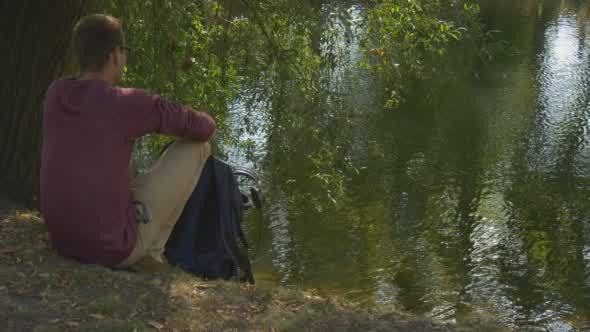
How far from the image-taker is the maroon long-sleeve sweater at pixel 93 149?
12.1ft

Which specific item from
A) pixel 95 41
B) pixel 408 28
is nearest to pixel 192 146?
pixel 95 41

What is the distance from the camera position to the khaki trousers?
158 inches

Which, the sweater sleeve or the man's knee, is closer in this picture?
the sweater sleeve

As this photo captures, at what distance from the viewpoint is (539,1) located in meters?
25.4

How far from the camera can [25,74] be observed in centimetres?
498

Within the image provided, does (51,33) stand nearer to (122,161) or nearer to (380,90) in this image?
(122,161)

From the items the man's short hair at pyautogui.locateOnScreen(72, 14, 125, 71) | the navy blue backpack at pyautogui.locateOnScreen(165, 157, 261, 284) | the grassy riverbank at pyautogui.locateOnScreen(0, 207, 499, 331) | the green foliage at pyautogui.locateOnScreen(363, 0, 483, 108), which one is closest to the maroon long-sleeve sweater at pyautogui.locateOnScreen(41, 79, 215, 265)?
the man's short hair at pyautogui.locateOnScreen(72, 14, 125, 71)

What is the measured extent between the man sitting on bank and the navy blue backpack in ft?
0.81

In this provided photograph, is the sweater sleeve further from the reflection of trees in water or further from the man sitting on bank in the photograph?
the reflection of trees in water

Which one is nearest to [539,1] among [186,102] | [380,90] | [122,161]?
[380,90]

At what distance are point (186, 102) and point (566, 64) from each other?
39.3ft

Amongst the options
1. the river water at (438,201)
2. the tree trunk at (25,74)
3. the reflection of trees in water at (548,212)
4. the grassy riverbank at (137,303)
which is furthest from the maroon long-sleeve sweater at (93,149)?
the reflection of trees in water at (548,212)

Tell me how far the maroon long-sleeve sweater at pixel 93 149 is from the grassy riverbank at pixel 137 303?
0.72ft

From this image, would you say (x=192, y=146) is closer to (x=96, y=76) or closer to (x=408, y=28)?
(x=96, y=76)
